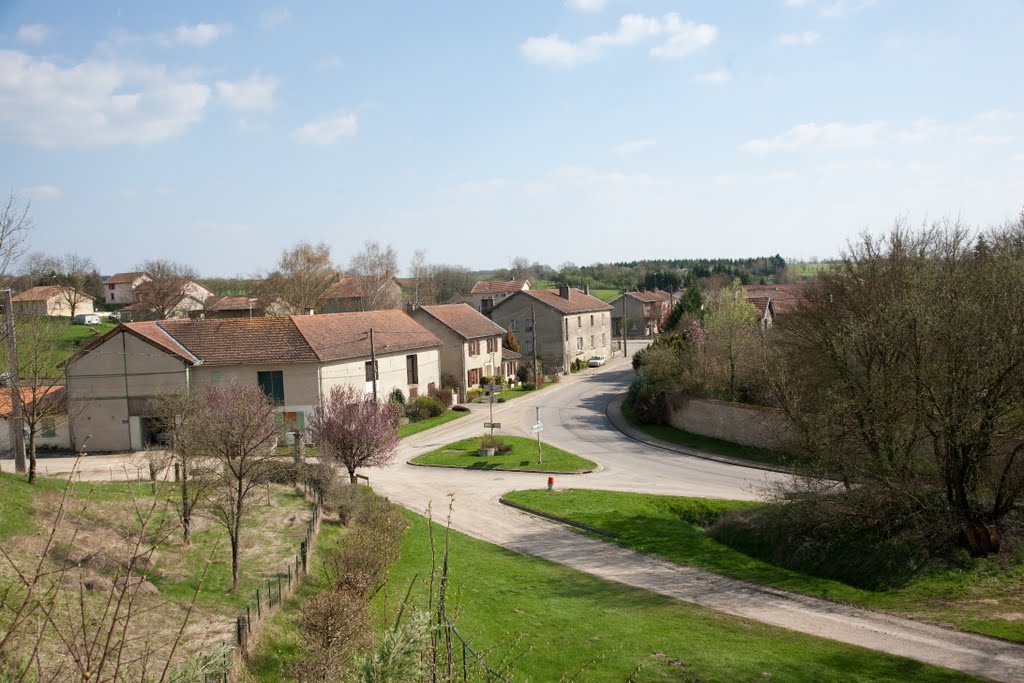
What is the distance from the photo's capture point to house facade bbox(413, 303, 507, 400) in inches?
2250

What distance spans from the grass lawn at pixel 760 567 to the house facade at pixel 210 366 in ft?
47.9

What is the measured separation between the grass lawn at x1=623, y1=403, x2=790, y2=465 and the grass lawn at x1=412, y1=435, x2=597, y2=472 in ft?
22.5

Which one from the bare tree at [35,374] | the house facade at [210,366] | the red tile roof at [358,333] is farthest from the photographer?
the red tile roof at [358,333]

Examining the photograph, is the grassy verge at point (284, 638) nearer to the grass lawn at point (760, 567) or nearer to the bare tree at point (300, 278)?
the grass lawn at point (760, 567)

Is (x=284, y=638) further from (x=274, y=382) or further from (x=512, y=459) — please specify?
(x=274, y=382)

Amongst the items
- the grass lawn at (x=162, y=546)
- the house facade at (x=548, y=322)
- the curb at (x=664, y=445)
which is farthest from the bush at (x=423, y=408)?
the grass lawn at (x=162, y=546)

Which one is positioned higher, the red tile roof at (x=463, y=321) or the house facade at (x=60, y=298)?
the house facade at (x=60, y=298)

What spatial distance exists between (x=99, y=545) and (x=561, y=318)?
53654mm

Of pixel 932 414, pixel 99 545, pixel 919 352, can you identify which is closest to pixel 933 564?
pixel 932 414

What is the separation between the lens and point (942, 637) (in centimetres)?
1602

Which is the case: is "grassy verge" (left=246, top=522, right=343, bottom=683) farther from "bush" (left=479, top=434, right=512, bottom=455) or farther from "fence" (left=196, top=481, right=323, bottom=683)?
"bush" (left=479, top=434, right=512, bottom=455)

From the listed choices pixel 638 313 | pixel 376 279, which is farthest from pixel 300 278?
pixel 638 313

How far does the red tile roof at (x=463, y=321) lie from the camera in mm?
57859

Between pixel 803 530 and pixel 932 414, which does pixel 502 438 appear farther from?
pixel 932 414
